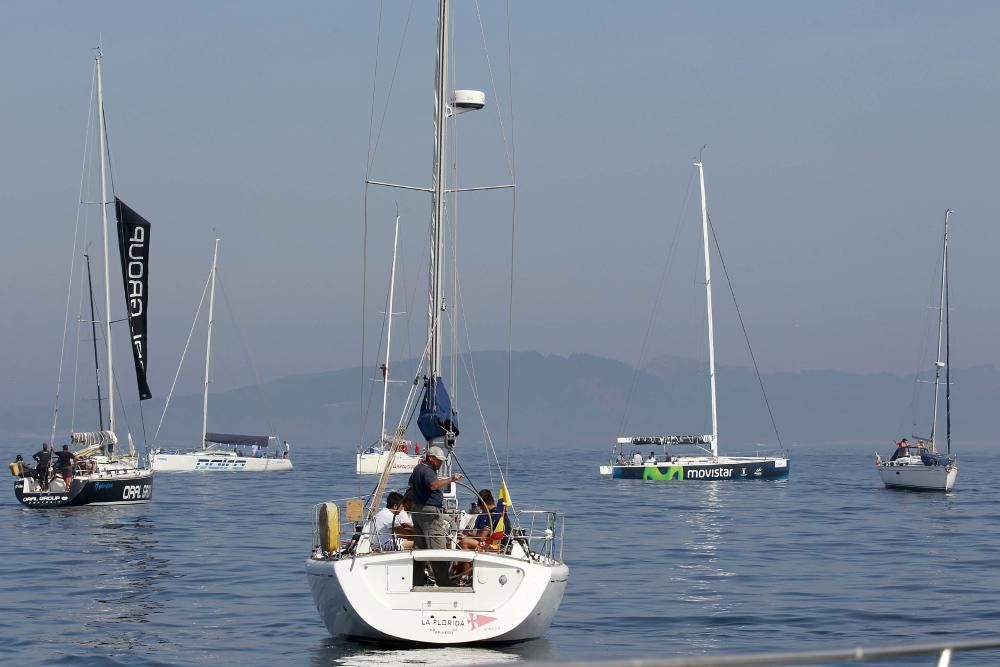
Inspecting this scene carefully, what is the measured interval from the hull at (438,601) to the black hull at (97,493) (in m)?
33.5

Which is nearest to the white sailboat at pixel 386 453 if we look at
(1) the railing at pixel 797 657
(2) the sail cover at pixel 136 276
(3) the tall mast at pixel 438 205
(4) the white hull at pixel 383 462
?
(4) the white hull at pixel 383 462

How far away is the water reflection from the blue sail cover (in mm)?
4106

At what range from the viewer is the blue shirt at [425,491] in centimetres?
1991

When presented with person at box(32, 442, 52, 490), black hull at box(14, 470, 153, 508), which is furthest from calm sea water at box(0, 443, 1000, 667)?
person at box(32, 442, 52, 490)

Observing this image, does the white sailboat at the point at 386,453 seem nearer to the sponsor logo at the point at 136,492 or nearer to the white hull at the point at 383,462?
the white hull at the point at 383,462

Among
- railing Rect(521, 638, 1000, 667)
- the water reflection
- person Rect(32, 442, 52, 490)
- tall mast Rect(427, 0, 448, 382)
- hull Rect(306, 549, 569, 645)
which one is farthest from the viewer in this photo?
person Rect(32, 442, 52, 490)

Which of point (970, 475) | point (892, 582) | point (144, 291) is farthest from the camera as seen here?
point (970, 475)

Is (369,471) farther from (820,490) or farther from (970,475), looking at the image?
(970,475)

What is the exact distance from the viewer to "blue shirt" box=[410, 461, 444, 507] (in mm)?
19906

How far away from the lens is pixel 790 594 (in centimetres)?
2978

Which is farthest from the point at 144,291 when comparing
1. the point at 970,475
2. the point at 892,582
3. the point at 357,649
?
the point at 970,475

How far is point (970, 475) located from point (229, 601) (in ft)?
289

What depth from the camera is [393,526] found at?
68.0ft

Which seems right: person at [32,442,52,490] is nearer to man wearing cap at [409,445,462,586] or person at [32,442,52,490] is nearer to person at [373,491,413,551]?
person at [373,491,413,551]
